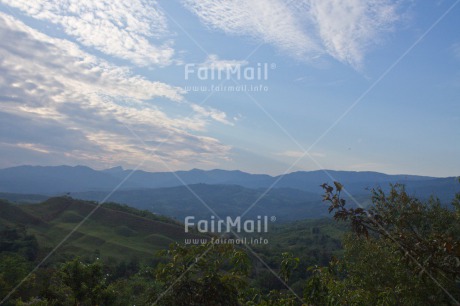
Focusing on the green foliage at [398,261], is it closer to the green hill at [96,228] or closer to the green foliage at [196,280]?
the green foliage at [196,280]

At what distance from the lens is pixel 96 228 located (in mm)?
109250

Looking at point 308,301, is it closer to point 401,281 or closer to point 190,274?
point 190,274

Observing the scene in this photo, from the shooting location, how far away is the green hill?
8781cm

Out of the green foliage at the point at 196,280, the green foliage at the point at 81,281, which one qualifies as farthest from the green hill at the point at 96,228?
the green foliage at the point at 196,280

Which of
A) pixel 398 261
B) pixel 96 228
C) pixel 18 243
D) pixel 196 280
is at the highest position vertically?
pixel 196 280

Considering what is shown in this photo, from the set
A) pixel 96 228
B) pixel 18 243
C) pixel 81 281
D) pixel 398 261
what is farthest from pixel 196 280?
pixel 96 228

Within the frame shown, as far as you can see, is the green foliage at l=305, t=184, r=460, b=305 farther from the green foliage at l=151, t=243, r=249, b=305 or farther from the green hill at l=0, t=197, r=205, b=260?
the green hill at l=0, t=197, r=205, b=260

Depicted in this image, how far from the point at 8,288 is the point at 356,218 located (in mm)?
A: 37586

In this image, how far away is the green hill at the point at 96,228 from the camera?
87.8 meters

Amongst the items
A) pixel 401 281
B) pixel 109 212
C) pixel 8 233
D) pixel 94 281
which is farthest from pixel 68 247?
pixel 401 281

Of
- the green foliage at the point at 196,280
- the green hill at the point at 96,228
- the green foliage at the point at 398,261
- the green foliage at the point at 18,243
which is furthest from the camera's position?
the green hill at the point at 96,228

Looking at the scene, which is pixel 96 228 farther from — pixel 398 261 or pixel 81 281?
pixel 398 261

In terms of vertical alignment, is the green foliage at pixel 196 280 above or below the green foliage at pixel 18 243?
above

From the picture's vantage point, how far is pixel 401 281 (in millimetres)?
14266
